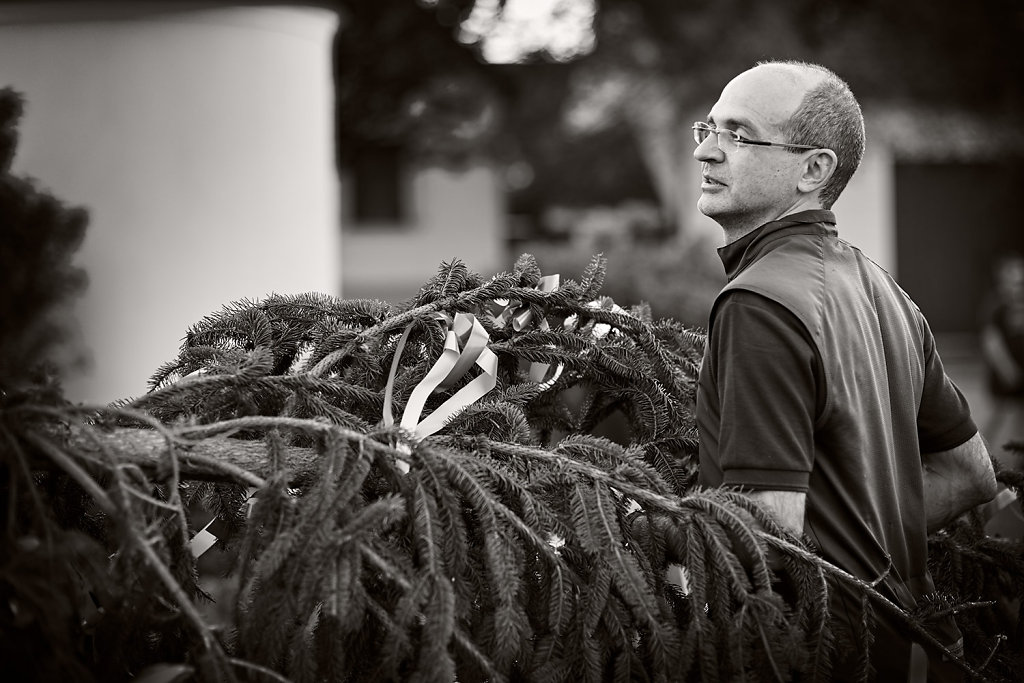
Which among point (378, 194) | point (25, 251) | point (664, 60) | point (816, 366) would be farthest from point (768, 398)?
point (378, 194)

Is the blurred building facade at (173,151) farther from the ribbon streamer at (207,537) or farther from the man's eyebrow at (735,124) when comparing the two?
the man's eyebrow at (735,124)

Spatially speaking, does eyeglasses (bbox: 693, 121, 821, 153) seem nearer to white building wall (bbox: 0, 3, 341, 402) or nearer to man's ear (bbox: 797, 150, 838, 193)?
man's ear (bbox: 797, 150, 838, 193)

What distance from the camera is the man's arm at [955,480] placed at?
233 centimetres

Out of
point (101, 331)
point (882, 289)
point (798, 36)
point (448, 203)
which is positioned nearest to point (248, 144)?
point (101, 331)

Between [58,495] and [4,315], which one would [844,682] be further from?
[4,315]

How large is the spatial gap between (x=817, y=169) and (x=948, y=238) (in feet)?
72.1

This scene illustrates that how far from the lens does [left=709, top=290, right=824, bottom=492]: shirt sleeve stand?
6.09 feet

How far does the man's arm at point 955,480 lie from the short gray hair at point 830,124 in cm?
62

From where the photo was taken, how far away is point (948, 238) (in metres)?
22.4

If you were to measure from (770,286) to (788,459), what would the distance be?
31cm

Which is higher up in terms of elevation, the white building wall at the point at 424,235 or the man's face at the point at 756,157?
the man's face at the point at 756,157

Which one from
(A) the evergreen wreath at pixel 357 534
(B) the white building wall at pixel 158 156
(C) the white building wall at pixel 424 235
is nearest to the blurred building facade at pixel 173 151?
(B) the white building wall at pixel 158 156

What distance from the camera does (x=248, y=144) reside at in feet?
19.3

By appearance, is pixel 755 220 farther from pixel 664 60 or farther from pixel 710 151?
pixel 664 60
